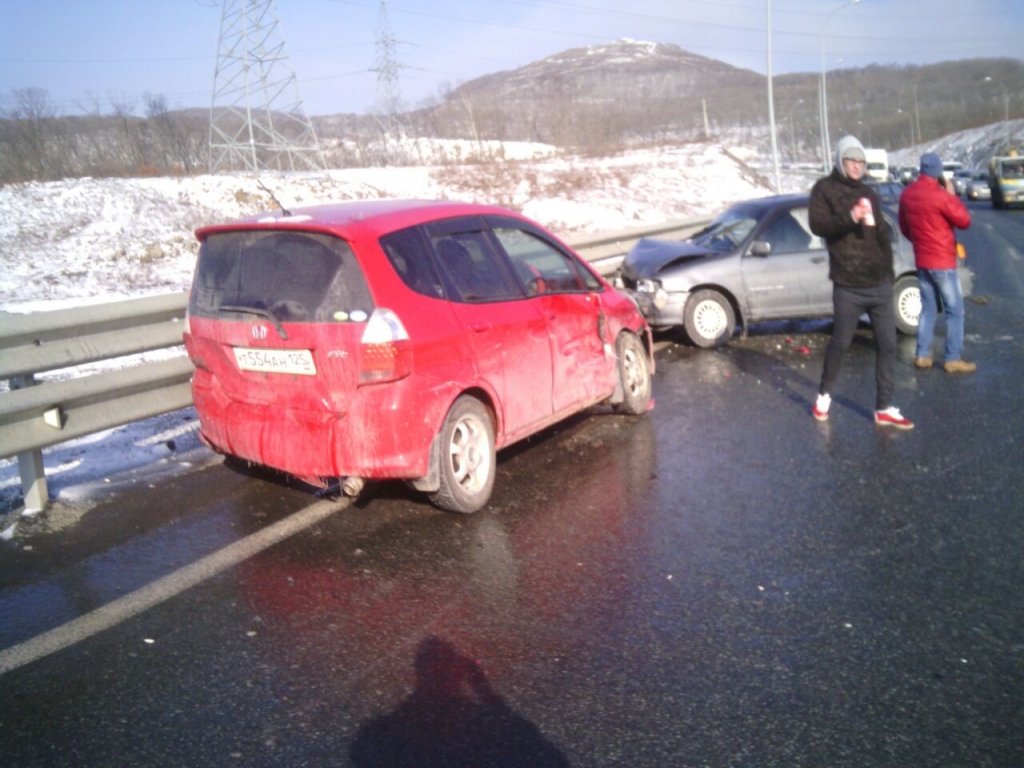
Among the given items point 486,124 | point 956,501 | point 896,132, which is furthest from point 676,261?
point 896,132

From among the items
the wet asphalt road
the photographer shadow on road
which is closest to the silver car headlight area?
the wet asphalt road

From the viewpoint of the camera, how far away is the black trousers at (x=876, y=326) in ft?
22.3

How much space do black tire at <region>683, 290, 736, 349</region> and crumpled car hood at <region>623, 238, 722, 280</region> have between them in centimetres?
48

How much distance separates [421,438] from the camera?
4895 mm

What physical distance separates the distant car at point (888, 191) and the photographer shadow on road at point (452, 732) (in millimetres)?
9484

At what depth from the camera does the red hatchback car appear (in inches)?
189

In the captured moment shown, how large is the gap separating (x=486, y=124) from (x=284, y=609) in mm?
70838

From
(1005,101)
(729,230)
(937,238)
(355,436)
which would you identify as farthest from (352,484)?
(1005,101)

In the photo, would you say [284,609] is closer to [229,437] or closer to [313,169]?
[229,437]

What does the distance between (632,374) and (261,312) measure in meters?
3.39

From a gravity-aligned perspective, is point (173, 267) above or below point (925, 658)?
above

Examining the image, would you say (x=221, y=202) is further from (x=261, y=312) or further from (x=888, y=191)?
(x=261, y=312)

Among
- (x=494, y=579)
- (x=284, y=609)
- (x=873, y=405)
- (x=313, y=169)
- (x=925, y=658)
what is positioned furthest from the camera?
(x=313, y=169)

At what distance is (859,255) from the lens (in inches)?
267
